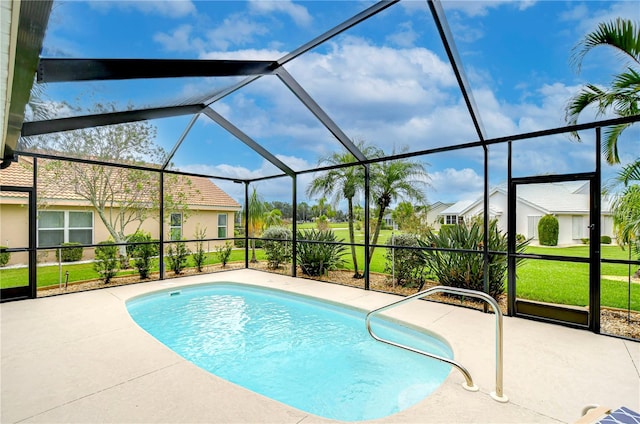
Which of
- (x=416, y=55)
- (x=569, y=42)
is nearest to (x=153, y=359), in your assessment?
(x=416, y=55)

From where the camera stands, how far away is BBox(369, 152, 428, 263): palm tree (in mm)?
A: 7797

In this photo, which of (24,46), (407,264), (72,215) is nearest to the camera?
(24,46)

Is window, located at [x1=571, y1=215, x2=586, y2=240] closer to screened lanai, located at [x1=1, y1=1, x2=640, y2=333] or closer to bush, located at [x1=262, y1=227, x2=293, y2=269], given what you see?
screened lanai, located at [x1=1, y1=1, x2=640, y2=333]

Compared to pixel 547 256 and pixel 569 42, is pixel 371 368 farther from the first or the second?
pixel 569 42

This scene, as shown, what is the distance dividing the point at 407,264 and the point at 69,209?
1016 cm

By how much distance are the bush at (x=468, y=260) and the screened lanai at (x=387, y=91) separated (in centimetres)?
25

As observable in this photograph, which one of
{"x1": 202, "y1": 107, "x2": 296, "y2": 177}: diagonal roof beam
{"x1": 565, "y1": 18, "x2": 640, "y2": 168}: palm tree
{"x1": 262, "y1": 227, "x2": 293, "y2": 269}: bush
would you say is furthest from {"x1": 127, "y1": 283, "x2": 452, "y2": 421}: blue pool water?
{"x1": 565, "y1": 18, "x2": 640, "y2": 168}: palm tree

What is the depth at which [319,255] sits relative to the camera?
8500 mm

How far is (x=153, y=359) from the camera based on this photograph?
338cm

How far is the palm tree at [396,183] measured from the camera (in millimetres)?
7797

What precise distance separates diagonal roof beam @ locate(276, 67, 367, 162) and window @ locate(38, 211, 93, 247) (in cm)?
881

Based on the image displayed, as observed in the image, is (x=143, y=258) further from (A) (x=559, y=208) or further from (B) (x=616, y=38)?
(B) (x=616, y=38)

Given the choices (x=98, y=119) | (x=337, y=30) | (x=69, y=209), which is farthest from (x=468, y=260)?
(x=69, y=209)

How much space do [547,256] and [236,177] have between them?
7827 mm
